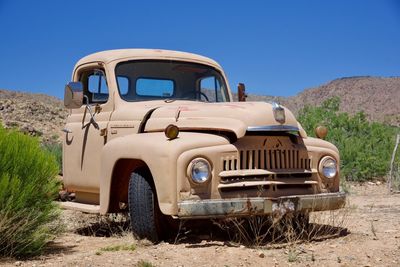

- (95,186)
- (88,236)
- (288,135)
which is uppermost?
(288,135)

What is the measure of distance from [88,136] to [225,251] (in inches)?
90.4

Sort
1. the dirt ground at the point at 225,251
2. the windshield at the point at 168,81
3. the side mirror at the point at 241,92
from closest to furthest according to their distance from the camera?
the dirt ground at the point at 225,251
the windshield at the point at 168,81
the side mirror at the point at 241,92

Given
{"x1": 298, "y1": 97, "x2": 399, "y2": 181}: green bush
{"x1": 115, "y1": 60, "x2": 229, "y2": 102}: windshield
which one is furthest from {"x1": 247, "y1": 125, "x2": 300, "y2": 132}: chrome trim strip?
{"x1": 298, "y1": 97, "x2": 399, "y2": 181}: green bush

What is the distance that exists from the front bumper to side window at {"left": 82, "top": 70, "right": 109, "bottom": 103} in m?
2.17

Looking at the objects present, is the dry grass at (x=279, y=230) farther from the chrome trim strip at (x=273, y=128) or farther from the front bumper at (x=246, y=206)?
the chrome trim strip at (x=273, y=128)

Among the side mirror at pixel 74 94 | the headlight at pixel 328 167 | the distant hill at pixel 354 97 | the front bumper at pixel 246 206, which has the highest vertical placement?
the distant hill at pixel 354 97

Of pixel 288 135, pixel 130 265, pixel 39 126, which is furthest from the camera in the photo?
pixel 39 126

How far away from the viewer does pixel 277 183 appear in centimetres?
498

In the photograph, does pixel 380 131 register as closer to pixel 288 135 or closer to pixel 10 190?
Result: pixel 288 135

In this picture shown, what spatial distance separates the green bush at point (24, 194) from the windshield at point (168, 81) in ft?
4.43

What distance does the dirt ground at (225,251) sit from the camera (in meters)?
4.49

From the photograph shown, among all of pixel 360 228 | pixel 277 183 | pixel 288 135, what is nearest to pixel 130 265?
pixel 277 183

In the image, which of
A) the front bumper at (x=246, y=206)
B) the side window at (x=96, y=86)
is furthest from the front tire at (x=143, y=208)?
the side window at (x=96, y=86)

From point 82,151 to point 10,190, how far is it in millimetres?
1703
